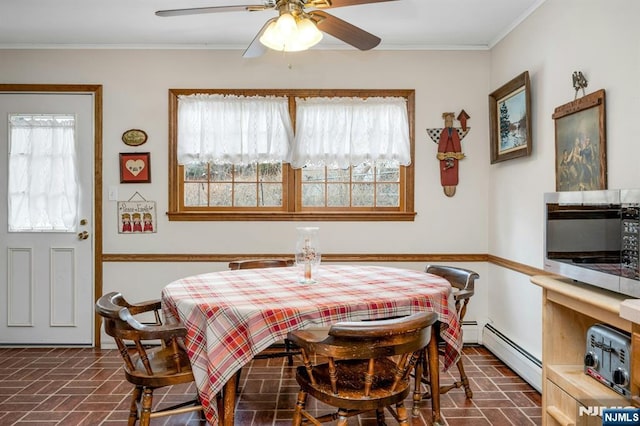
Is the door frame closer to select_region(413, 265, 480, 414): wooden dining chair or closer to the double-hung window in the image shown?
the double-hung window

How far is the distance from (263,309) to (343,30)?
1.51m

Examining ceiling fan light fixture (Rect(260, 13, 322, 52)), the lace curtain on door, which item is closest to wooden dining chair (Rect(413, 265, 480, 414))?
ceiling fan light fixture (Rect(260, 13, 322, 52))

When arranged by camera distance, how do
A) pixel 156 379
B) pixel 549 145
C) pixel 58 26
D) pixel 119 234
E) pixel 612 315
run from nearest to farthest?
1. pixel 612 315
2. pixel 156 379
3. pixel 549 145
4. pixel 58 26
5. pixel 119 234

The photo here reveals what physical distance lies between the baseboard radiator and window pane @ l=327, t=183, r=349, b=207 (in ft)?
5.29

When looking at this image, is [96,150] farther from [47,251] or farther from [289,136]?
[289,136]

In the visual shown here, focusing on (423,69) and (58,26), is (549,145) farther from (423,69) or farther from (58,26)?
(58,26)

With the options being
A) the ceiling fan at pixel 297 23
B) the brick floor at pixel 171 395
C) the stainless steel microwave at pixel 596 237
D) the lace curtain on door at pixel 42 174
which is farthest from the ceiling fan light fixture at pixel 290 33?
the lace curtain on door at pixel 42 174

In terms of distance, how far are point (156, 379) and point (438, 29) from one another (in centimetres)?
310

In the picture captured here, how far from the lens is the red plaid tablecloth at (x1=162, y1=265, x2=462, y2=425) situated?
176cm

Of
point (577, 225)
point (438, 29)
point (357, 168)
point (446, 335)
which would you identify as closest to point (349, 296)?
point (446, 335)

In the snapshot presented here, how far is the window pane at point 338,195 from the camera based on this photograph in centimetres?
381

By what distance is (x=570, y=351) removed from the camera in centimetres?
195

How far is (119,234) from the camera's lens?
3.69m

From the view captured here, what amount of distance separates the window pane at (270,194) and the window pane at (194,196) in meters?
0.48
